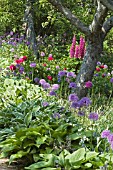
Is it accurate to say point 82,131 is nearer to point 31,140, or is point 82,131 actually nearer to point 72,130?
point 72,130

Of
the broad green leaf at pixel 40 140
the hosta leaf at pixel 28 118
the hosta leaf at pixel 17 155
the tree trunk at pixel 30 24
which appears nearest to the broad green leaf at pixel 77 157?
the broad green leaf at pixel 40 140

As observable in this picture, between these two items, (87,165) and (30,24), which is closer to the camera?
(87,165)

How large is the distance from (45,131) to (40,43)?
30.0 ft

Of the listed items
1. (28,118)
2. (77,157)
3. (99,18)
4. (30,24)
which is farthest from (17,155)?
(30,24)

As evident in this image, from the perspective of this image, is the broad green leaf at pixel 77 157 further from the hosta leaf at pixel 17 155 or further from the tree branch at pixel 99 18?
the tree branch at pixel 99 18

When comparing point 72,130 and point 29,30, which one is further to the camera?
point 29,30

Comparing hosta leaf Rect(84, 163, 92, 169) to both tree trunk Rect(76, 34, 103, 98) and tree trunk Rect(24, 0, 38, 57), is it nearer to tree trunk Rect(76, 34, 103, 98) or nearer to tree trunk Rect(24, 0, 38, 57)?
tree trunk Rect(76, 34, 103, 98)

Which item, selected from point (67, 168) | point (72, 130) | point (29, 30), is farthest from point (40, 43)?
point (67, 168)

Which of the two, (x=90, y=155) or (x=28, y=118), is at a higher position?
(x=28, y=118)

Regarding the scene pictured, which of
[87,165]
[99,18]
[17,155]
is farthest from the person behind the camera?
[99,18]

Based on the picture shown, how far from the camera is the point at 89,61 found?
768 centimetres

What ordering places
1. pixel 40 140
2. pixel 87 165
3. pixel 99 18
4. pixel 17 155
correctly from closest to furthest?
pixel 87 165 → pixel 17 155 → pixel 40 140 → pixel 99 18

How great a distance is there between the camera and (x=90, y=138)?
4.20 metres

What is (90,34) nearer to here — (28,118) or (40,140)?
(28,118)
